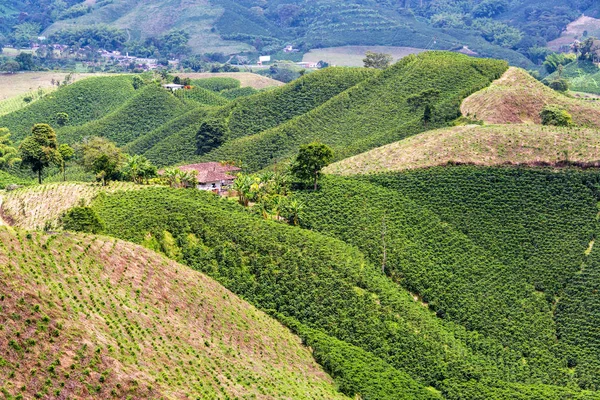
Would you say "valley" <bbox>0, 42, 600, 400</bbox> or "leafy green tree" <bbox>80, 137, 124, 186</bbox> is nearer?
"valley" <bbox>0, 42, 600, 400</bbox>

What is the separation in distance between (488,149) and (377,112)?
32254mm

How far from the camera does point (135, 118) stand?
15938 cm

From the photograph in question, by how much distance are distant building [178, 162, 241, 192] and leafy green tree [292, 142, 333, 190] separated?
1300cm

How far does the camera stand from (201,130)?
13000 centimetres

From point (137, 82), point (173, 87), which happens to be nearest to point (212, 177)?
point (173, 87)

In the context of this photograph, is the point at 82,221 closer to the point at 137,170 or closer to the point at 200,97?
the point at 137,170

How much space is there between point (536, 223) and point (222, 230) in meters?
34.2

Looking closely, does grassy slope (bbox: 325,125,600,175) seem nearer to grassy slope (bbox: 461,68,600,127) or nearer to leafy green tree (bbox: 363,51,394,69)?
grassy slope (bbox: 461,68,600,127)

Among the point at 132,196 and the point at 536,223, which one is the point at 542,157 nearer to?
the point at 536,223

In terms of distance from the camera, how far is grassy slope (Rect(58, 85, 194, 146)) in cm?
15238

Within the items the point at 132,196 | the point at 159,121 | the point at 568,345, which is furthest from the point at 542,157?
the point at 159,121

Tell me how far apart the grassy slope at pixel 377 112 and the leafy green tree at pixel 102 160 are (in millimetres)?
18694

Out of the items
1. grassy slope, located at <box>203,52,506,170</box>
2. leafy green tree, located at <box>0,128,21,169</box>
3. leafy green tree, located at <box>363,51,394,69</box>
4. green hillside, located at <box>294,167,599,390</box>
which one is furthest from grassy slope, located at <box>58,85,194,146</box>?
green hillside, located at <box>294,167,599,390</box>

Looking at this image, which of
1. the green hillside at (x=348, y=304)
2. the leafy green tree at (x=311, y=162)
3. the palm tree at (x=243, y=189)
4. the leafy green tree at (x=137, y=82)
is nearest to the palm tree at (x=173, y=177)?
the palm tree at (x=243, y=189)
